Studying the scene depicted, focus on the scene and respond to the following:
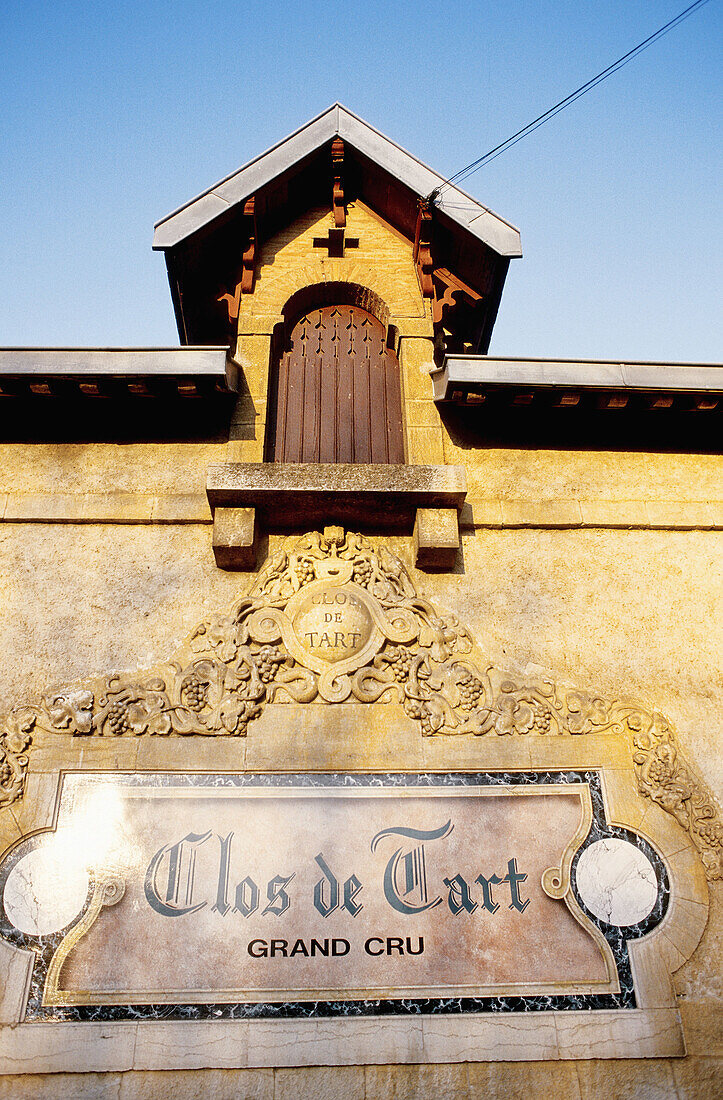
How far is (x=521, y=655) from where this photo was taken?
595 centimetres

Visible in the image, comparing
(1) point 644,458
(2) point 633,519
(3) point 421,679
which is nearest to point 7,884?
(3) point 421,679

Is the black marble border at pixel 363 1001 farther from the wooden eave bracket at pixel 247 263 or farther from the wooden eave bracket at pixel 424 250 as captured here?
the wooden eave bracket at pixel 424 250

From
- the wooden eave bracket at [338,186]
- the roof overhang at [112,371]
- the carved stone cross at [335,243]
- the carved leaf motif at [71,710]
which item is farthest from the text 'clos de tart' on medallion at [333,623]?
the wooden eave bracket at [338,186]

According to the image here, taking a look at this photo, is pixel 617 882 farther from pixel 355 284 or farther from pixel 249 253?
pixel 249 253

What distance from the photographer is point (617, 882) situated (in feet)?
17.0

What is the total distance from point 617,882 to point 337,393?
15.0ft

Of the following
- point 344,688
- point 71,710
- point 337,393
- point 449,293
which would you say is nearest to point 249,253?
point 337,393

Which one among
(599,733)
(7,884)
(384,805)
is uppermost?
(599,733)

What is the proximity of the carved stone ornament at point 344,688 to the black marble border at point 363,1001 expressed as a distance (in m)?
0.30

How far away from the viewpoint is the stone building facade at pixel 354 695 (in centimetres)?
471

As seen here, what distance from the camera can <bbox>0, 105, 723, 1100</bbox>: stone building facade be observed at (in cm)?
471

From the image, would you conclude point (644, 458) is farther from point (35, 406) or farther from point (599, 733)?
point (35, 406)

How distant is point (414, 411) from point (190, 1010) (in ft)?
15.7

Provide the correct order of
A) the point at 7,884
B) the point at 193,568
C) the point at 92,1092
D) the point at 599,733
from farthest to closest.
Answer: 1. the point at 193,568
2. the point at 599,733
3. the point at 7,884
4. the point at 92,1092
